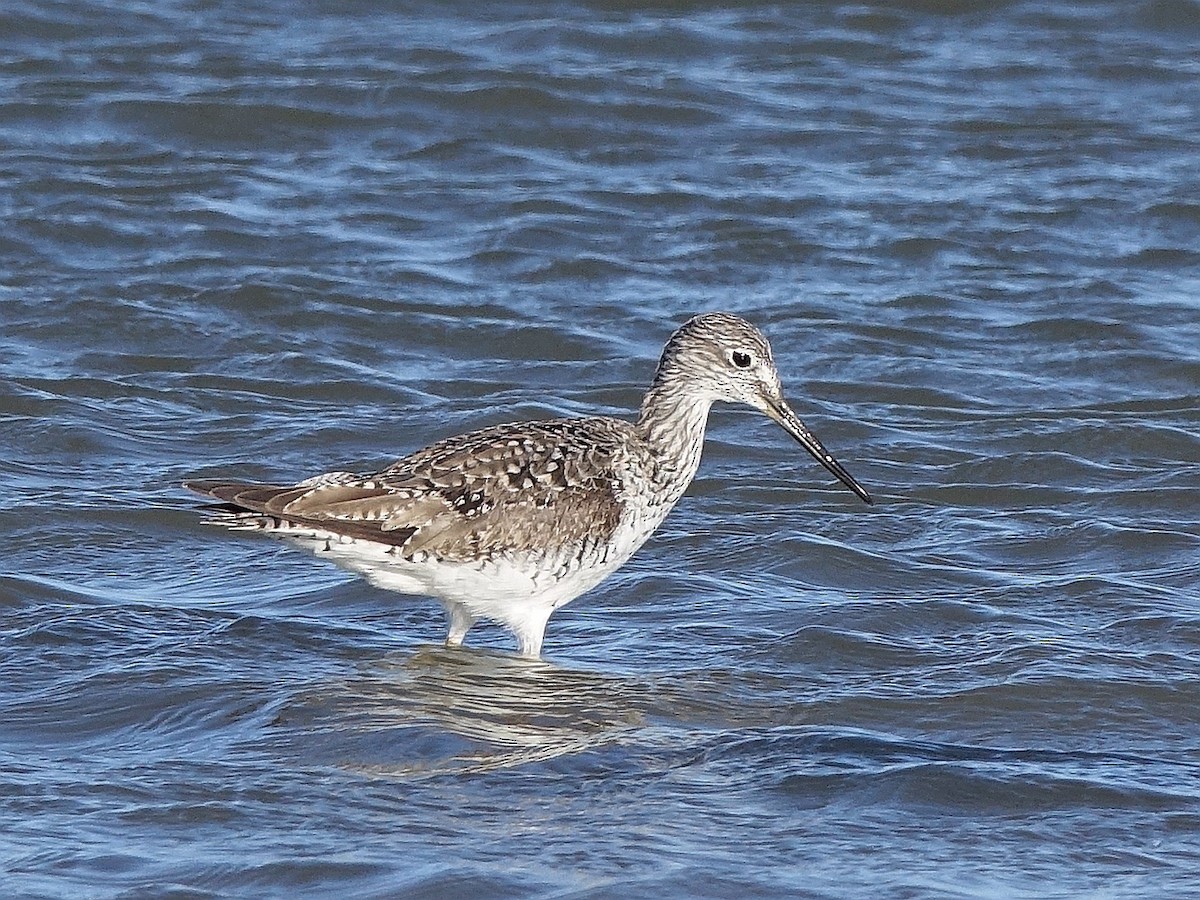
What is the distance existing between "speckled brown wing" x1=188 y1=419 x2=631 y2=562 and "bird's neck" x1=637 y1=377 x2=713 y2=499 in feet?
0.87

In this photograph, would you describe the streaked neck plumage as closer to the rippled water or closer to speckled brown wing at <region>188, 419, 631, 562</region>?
speckled brown wing at <region>188, 419, 631, 562</region>

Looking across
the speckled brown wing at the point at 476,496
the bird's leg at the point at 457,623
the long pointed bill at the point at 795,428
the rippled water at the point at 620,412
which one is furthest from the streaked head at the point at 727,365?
the bird's leg at the point at 457,623

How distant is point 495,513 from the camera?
706 centimetres

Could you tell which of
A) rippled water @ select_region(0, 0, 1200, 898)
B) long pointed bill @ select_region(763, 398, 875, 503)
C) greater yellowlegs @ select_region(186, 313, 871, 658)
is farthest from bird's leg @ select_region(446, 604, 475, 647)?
long pointed bill @ select_region(763, 398, 875, 503)

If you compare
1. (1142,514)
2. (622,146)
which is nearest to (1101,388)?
(1142,514)

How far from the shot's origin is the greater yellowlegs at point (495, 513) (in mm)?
6746

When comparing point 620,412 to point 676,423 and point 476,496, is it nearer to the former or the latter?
point 676,423

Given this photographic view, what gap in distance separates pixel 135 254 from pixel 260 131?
7.30ft

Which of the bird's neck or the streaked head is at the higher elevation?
the streaked head

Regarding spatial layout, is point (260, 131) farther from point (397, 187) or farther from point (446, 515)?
point (446, 515)

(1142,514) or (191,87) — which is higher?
(191,87)

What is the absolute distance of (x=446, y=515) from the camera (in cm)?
Answer: 697

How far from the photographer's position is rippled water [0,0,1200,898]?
5.77 m

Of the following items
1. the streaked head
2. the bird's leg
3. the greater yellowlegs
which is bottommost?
the bird's leg
